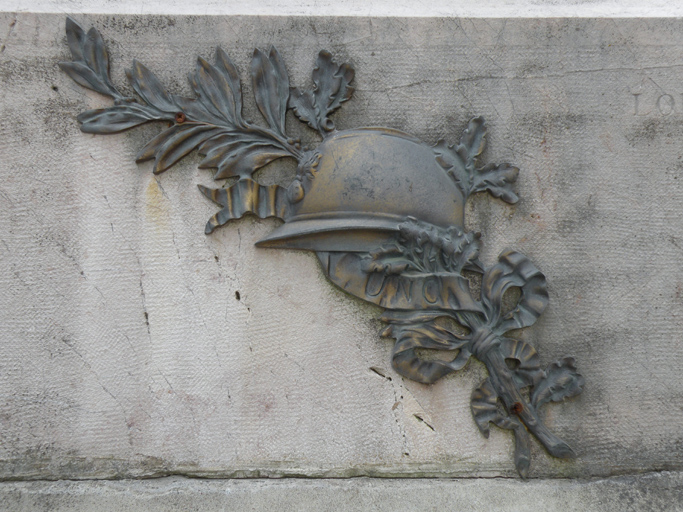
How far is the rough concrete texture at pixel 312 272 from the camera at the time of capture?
1.79 meters

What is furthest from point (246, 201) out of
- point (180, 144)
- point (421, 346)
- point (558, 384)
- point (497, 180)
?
point (558, 384)

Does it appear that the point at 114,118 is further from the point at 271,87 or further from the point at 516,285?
the point at 516,285

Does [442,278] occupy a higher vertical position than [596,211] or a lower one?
lower

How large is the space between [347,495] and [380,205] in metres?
1.03

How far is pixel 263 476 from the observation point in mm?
1771

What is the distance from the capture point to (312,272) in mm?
1846

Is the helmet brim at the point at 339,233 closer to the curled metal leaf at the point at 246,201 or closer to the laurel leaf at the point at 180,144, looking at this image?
the curled metal leaf at the point at 246,201

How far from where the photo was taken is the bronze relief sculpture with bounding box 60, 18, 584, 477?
1766 mm

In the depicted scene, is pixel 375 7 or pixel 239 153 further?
pixel 375 7

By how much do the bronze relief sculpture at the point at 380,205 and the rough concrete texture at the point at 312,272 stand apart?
0.06 meters

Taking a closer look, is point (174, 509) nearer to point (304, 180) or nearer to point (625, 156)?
point (304, 180)

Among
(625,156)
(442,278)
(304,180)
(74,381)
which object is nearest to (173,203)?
(304,180)

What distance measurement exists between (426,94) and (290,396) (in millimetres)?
1268

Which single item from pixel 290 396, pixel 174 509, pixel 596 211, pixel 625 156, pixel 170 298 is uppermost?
pixel 625 156
